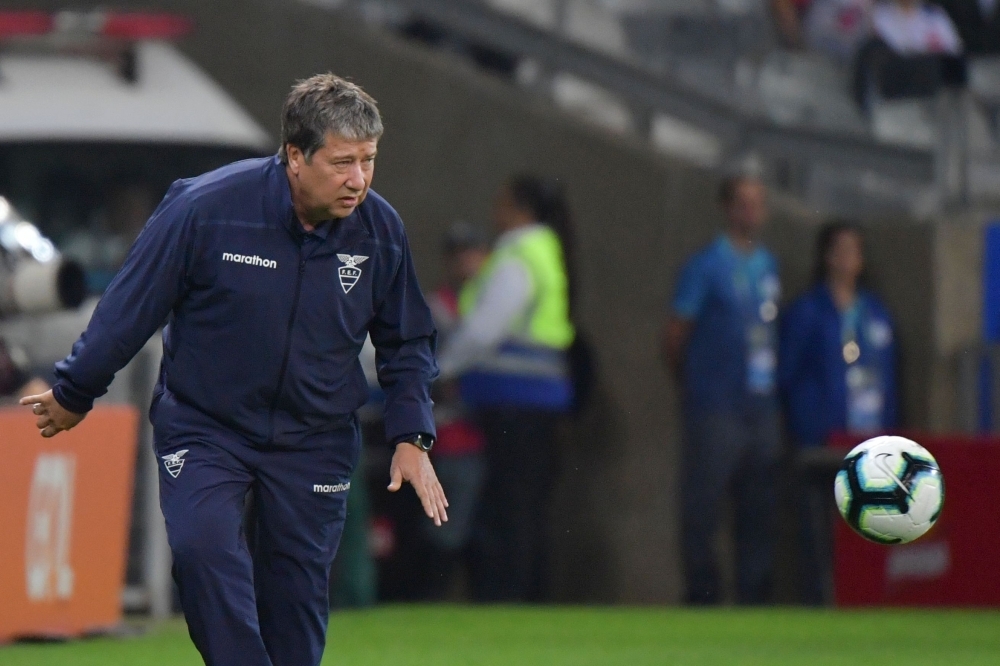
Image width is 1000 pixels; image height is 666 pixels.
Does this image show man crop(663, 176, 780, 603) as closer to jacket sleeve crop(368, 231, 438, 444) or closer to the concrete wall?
the concrete wall

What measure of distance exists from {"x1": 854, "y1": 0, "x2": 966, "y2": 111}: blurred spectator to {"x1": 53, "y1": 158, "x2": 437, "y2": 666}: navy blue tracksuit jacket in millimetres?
7496

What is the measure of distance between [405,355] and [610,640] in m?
4.29

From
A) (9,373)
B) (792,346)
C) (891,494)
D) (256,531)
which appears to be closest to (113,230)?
(9,373)

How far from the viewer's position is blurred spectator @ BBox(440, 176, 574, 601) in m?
11.8

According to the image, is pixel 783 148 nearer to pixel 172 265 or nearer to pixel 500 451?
pixel 500 451

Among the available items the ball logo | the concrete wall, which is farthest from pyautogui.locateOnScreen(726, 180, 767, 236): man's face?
the ball logo

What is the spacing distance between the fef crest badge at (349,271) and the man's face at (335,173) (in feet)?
0.68

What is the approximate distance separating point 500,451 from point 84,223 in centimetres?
280

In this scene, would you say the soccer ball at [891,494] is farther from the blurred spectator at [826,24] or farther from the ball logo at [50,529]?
the blurred spectator at [826,24]

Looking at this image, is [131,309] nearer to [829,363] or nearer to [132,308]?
[132,308]

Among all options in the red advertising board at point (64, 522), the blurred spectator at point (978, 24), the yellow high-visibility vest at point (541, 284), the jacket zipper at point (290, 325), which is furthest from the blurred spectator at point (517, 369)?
the jacket zipper at point (290, 325)

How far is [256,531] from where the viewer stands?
19.7 ft

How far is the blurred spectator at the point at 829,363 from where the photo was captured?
1238 centimetres

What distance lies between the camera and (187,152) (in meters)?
11.7
